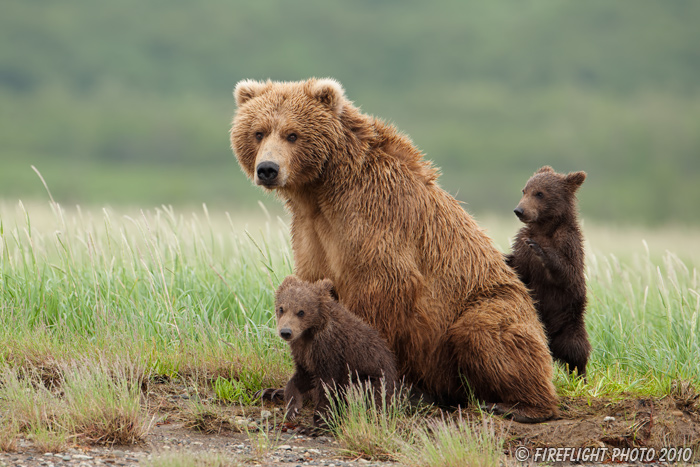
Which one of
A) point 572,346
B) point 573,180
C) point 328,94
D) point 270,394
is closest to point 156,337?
point 270,394

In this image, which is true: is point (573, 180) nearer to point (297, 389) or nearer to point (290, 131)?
point (290, 131)

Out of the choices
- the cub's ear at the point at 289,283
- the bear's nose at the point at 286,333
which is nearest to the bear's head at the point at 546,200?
the cub's ear at the point at 289,283

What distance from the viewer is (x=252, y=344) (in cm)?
688

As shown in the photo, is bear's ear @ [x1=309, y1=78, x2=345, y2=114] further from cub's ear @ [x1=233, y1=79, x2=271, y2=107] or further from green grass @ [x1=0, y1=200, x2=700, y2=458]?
green grass @ [x1=0, y1=200, x2=700, y2=458]

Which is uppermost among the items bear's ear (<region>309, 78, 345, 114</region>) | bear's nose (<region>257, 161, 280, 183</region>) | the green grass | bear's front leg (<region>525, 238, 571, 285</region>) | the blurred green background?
the blurred green background

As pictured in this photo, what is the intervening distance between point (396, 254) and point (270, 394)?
57.0 inches

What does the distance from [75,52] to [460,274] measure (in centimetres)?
10384

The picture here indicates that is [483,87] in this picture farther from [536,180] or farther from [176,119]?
[536,180]

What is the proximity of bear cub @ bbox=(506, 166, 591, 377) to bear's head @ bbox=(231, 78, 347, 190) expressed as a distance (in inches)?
61.1

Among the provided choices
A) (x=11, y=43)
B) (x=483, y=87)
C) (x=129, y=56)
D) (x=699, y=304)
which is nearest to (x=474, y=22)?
(x=483, y=87)

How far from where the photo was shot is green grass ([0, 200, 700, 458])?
5.19 meters

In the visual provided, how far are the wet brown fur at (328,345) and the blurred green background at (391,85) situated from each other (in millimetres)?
60775

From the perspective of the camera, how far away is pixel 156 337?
6801 millimetres

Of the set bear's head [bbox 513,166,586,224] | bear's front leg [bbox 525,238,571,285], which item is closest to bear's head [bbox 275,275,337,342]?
bear's front leg [bbox 525,238,571,285]
